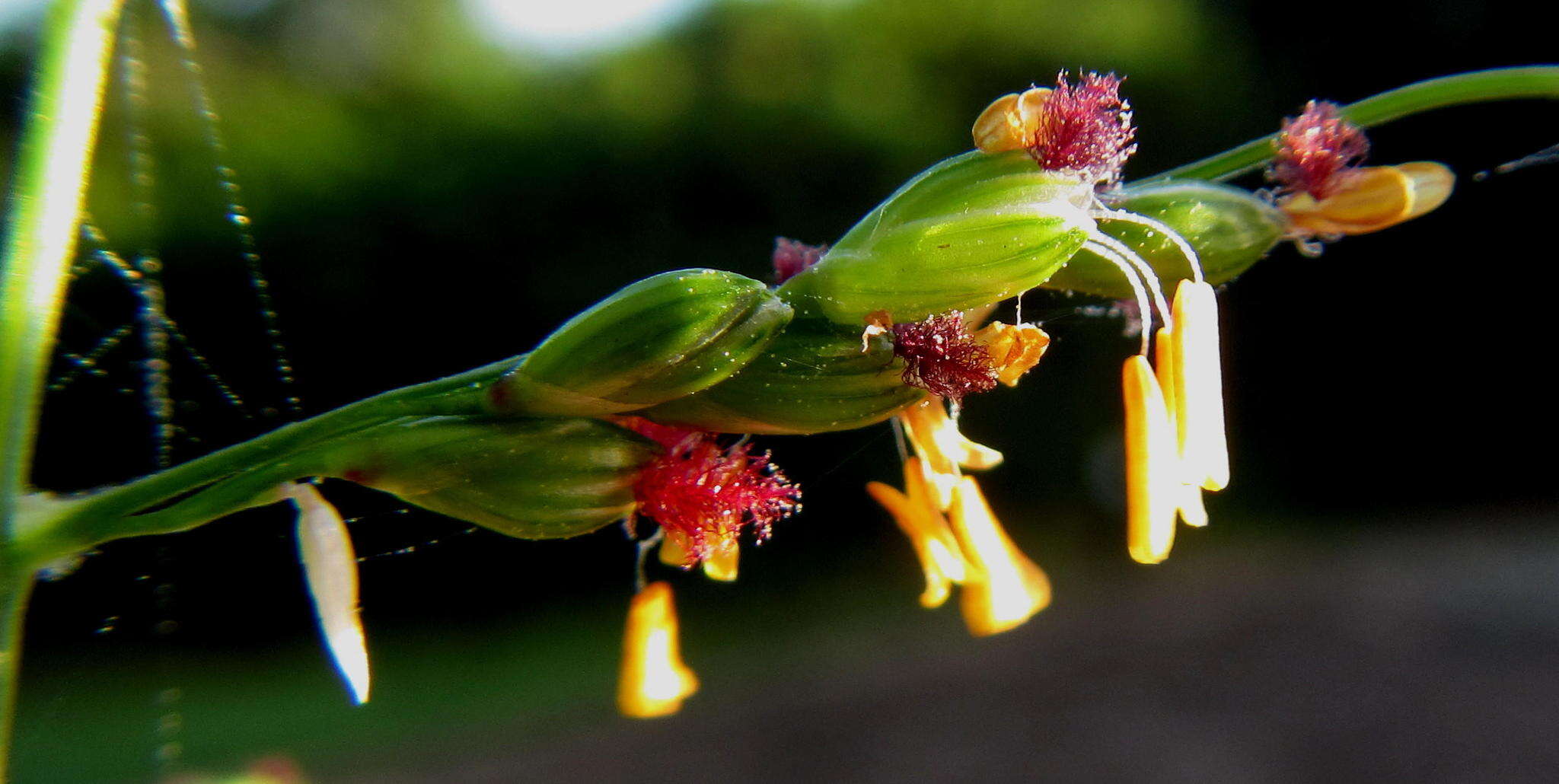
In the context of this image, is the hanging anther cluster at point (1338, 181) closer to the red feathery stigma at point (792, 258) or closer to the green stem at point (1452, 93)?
the green stem at point (1452, 93)

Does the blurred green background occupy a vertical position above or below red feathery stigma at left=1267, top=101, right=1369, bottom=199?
above

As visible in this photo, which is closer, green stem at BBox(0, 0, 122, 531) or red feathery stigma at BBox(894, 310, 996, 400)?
green stem at BBox(0, 0, 122, 531)

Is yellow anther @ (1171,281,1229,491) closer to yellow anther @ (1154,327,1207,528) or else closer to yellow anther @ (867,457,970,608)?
yellow anther @ (1154,327,1207,528)

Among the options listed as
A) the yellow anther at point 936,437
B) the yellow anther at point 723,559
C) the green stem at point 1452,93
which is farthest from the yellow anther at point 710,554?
the green stem at point 1452,93

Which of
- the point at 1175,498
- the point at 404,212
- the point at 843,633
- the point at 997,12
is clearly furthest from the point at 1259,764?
the point at 1175,498

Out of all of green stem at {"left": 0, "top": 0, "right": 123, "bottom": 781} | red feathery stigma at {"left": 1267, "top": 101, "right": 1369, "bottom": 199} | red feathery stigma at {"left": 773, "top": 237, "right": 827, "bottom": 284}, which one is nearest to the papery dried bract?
green stem at {"left": 0, "top": 0, "right": 123, "bottom": 781}
